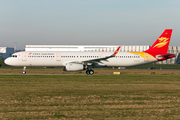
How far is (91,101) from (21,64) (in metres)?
29.4

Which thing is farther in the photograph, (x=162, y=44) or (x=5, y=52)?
(x=5, y=52)

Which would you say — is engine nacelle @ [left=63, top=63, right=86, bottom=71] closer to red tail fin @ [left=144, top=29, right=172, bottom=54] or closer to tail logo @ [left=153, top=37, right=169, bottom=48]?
red tail fin @ [left=144, top=29, right=172, bottom=54]

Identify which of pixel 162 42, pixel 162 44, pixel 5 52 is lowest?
pixel 162 44

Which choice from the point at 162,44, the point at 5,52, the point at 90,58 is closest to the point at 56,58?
the point at 90,58

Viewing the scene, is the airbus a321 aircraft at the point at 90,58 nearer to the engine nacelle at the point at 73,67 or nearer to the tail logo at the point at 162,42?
the tail logo at the point at 162,42

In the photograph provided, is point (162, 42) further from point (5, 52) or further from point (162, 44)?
point (5, 52)

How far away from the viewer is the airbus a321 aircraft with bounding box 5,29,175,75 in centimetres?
4147

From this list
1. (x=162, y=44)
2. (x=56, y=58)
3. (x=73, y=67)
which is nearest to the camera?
(x=73, y=67)

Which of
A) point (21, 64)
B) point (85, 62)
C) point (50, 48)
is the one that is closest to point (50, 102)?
point (85, 62)

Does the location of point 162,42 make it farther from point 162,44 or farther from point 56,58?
point 56,58

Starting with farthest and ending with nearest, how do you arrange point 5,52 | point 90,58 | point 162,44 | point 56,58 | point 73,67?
point 5,52 < point 162,44 < point 90,58 < point 56,58 < point 73,67

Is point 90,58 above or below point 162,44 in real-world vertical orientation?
below

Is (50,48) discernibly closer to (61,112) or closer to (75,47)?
(75,47)

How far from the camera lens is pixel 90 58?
4253 cm
